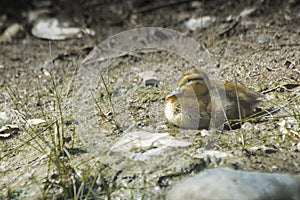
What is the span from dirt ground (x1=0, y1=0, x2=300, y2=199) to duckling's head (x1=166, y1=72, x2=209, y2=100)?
182 mm

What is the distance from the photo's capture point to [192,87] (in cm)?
261

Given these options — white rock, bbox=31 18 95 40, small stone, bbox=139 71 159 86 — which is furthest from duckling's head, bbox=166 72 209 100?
white rock, bbox=31 18 95 40

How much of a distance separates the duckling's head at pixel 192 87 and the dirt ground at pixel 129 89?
0.18 m

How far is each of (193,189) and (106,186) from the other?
0.44 m

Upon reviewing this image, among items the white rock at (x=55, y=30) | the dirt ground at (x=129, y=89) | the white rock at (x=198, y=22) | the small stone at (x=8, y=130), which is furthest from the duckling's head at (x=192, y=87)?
the white rock at (x=55, y=30)

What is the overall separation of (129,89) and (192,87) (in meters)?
0.68

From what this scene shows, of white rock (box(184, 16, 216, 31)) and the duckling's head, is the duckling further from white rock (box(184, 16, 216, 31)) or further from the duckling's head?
white rock (box(184, 16, 216, 31))

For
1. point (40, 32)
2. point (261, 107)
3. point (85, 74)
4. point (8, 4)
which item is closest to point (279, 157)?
point (261, 107)

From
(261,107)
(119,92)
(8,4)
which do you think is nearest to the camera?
(261,107)

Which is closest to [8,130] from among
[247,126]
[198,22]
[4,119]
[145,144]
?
[4,119]

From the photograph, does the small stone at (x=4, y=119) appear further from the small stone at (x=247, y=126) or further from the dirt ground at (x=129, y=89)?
the small stone at (x=247, y=126)

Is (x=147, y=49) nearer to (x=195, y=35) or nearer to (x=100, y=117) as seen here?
(x=195, y=35)

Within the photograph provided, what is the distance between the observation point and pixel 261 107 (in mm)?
2703

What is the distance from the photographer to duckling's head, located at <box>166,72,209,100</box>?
8.58ft
